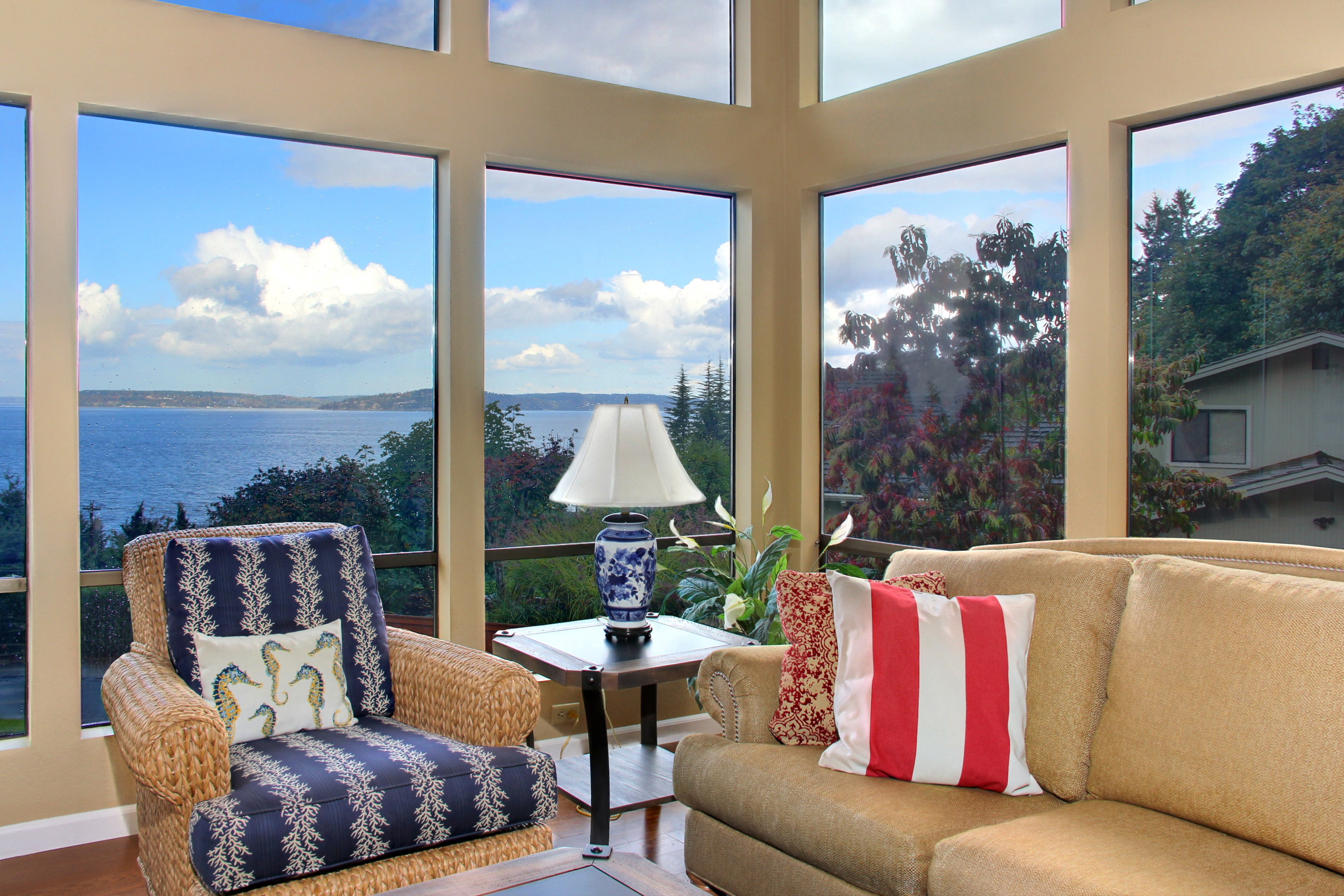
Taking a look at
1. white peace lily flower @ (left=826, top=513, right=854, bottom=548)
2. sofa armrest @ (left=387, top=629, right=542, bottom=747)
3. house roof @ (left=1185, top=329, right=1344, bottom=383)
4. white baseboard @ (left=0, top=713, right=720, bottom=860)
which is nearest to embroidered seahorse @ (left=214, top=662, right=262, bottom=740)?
sofa armrest @ (left=387, top=629, right=542, bottom=747)

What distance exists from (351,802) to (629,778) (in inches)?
50.7

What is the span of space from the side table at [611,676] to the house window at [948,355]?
0.96 meters

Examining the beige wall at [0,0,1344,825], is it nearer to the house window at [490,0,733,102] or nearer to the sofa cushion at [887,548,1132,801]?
the house window at [490,0,733,102]

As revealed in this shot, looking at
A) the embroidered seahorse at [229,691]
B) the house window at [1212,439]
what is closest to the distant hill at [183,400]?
the embroidered seahorse at [229,691]

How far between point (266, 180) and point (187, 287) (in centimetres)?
44

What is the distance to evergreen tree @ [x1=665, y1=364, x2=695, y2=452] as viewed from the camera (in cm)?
404

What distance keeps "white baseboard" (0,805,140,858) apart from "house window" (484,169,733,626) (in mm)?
1270

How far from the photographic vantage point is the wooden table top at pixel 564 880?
166cm

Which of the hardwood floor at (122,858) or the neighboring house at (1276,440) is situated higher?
the neighboring house at (1276,440)

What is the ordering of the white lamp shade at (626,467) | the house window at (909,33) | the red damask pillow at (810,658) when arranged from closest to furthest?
1. the red damask pillow at (810,658)
2. the white lamp shade at (626,467)
3. the house window at (909,33)

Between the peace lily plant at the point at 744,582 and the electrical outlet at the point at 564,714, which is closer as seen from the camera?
the peace lily plant at the point at 744,582

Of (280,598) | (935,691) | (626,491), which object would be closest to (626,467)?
(626,491)

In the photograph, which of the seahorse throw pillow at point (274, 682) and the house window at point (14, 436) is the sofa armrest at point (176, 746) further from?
the house window at point (14, 436)

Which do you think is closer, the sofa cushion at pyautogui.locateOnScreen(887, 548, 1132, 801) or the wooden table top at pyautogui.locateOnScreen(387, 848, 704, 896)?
the wooden table top at pyautogui.locateOnScreen(387, 848, 704, 896)
